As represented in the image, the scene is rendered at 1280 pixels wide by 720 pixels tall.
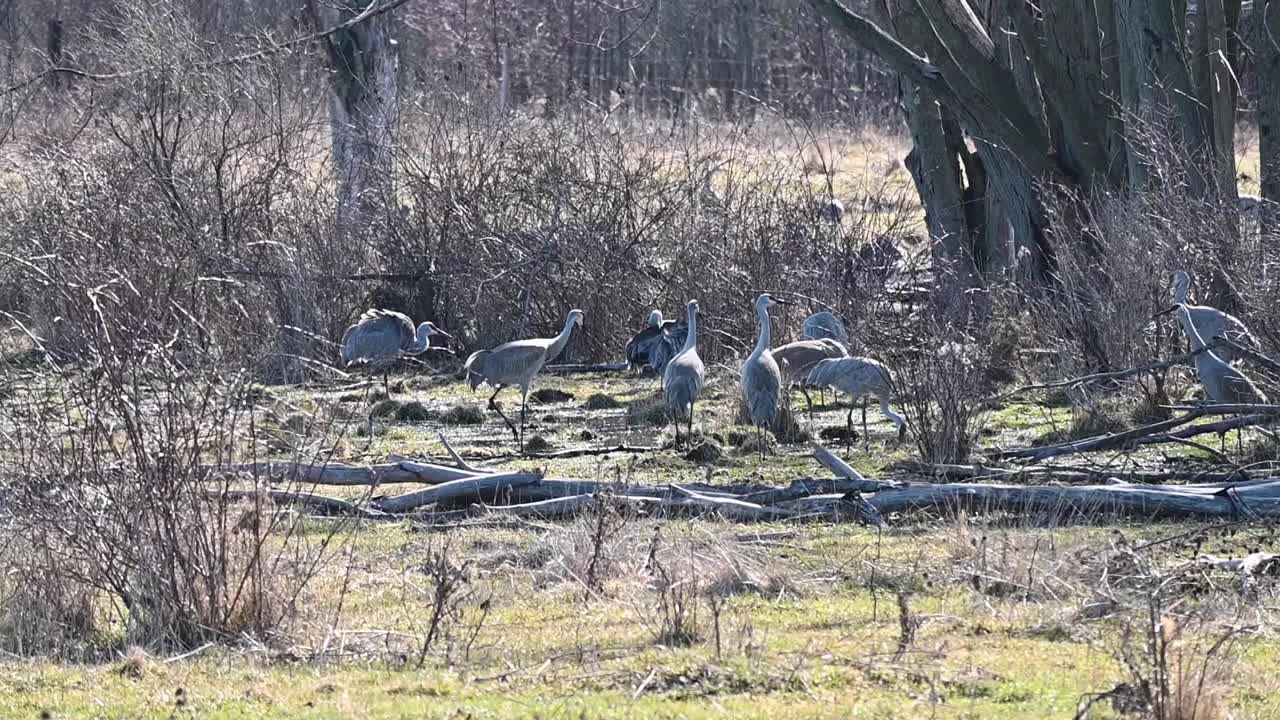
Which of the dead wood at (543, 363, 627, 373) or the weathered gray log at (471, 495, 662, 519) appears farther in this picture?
the dead wood at (543, 363, 627, 373)

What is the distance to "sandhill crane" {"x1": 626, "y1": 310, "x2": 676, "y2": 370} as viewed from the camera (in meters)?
17.6

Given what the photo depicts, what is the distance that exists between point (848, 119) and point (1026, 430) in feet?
80.4

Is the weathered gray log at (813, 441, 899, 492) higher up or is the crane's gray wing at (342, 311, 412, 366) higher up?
the crane's gray wing at (342, 311, 412, 366)

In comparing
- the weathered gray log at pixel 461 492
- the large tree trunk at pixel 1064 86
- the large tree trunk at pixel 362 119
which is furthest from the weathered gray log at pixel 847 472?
the large tree trunk at pixel 362 119

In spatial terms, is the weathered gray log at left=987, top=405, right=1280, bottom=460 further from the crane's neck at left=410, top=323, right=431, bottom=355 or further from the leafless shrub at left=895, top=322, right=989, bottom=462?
the crane's neck at left=410, top=323, right=431, bottom=355

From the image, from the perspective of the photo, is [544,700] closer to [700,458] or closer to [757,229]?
[700,458]

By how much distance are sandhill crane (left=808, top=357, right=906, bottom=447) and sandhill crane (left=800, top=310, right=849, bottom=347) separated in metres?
2.89

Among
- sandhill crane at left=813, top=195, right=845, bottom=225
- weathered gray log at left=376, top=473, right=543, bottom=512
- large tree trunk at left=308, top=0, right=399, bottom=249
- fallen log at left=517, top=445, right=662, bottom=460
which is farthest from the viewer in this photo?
large tree trunk at left=308, top=0, right=399, bottom=249

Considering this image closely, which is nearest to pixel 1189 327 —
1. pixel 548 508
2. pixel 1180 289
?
pixel 1180 289

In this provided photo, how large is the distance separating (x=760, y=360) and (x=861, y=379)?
732 millimetres

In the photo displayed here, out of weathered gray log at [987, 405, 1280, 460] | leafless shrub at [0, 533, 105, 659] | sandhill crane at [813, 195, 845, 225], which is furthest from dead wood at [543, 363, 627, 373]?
leafless shrub at [0, 533, 105, 659]

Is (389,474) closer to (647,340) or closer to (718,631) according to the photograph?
(718,631)

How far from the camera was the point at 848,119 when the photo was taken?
38062mm

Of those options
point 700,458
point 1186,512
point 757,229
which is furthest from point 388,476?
point 757,229
